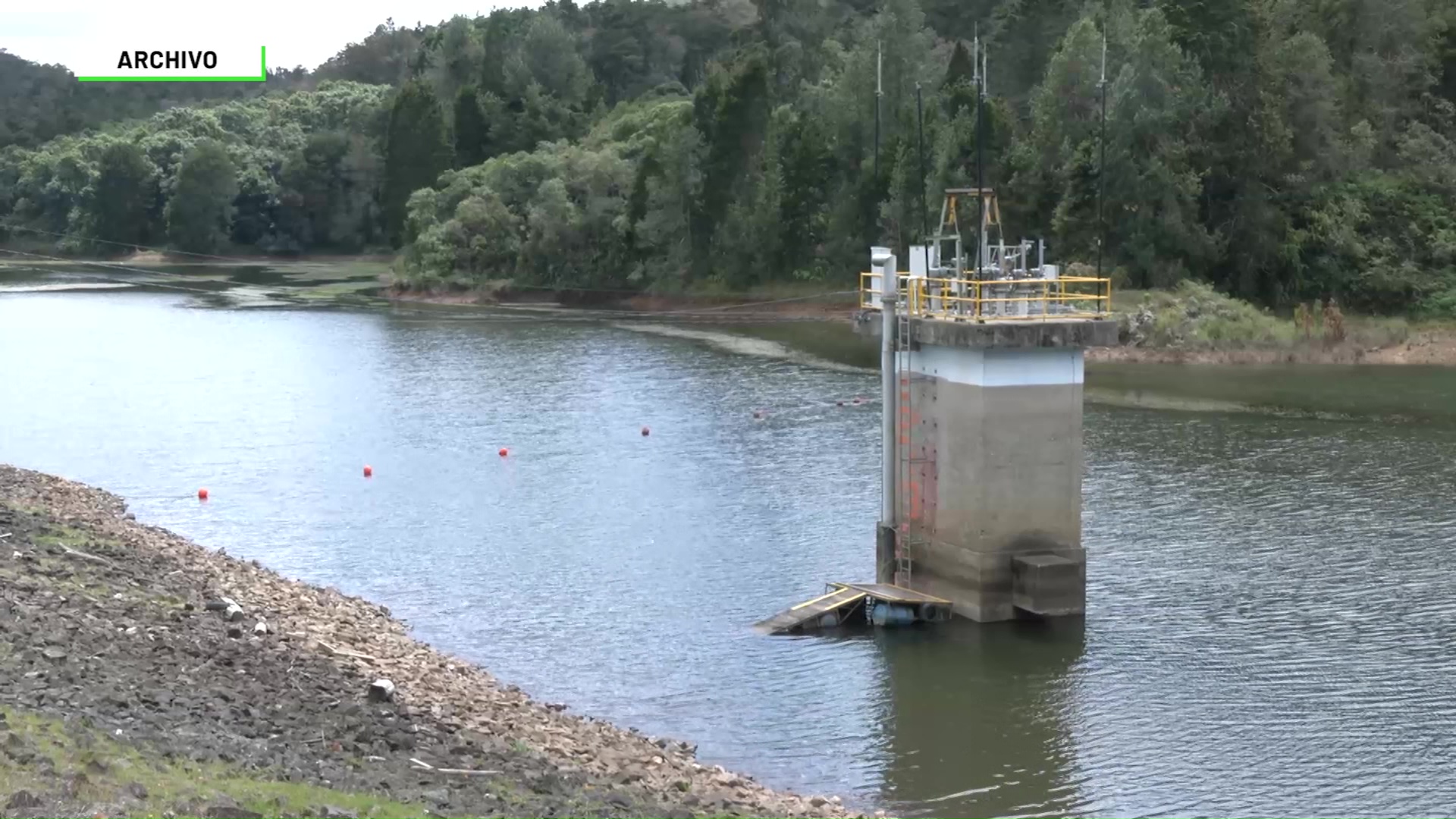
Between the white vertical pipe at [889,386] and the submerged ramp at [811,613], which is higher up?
the white vertical pipe at [889,386]

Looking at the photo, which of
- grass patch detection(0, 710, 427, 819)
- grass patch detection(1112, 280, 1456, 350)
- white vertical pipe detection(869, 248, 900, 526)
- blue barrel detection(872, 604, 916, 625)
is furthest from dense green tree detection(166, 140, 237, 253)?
grass patch detection(0, 710, 427, 819)

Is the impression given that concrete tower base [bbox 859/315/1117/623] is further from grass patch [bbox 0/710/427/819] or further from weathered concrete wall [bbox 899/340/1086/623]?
grass patch [bbox 0/710/427/819]

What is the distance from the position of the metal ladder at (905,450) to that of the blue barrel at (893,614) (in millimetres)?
1163

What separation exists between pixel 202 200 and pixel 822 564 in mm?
128124

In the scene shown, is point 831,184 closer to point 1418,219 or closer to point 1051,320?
point 1418,219

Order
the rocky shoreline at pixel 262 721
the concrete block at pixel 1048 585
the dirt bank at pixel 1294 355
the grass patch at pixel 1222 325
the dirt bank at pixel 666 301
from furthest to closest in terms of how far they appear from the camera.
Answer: the dirt bank at pixel 666 301 → the grass patch at pixel 1222 325 → the dirt bank at pixel 1294 355 → the concrete block at pixel 1048 585 → the rocky shoreline at pixel 262 721

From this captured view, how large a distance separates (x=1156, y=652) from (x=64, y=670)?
17.3 m

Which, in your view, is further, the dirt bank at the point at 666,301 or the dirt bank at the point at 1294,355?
the dirt bank at the point at 666,301

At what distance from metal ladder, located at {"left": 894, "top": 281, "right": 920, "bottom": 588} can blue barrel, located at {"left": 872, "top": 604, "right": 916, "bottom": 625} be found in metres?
1.16

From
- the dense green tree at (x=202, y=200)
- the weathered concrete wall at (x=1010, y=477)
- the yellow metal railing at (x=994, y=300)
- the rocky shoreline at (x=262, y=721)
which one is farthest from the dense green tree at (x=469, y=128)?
the weathered concrete wall at (x=1010, y=477)

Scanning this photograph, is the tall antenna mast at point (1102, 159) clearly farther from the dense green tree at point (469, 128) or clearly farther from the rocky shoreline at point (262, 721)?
the dense green tree at point (469, 128)

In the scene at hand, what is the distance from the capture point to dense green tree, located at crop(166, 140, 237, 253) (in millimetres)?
151750

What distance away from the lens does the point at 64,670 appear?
2030 cm

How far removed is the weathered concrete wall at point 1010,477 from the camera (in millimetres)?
30250
